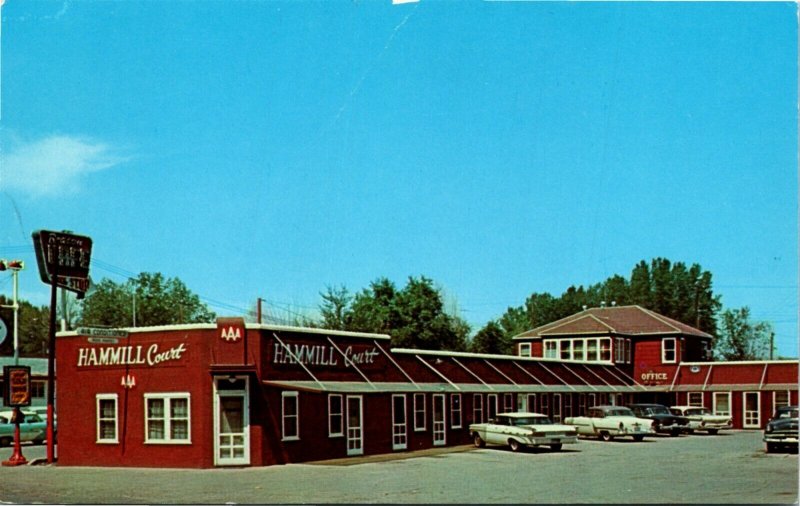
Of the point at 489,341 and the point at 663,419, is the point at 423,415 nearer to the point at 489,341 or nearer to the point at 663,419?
the point at 663,419

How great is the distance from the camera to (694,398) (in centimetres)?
6169

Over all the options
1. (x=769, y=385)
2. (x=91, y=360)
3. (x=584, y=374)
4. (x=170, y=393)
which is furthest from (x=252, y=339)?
(x=769, y=385)

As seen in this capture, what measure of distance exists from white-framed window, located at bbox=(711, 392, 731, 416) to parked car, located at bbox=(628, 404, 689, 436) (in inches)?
451

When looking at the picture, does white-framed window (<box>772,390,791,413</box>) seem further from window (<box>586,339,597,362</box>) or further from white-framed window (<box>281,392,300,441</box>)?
white-framed window (<box>281,392,300,441</box>)

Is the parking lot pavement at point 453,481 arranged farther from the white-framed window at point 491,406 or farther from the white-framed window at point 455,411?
the white-framed window at point 491,406

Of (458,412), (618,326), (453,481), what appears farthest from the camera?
(618,326)

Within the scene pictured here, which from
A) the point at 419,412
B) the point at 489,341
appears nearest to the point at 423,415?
the point at 419,412

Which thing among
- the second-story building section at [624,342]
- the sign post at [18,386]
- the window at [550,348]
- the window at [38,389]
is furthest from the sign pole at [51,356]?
the window at [550,348]

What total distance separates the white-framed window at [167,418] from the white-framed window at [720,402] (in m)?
39.1

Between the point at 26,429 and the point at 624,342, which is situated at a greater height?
the point at 624,342

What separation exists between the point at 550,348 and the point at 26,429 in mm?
32215

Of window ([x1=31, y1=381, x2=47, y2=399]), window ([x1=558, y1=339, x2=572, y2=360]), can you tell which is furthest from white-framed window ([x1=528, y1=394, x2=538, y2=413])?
window ([x1=31, y1=381, x2=47, y2=399])

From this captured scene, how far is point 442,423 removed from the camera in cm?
4009

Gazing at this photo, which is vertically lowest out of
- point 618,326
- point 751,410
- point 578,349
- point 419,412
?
point 751,410
